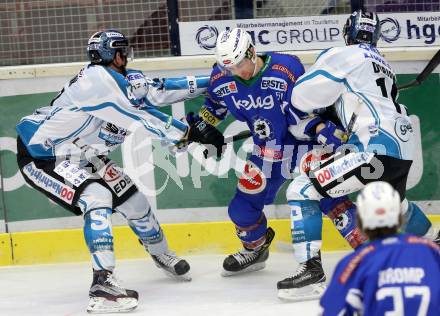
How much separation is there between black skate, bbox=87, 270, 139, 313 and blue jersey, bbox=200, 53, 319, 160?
0.99 m

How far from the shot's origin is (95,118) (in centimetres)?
502

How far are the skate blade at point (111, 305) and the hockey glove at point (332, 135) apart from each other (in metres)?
1.16

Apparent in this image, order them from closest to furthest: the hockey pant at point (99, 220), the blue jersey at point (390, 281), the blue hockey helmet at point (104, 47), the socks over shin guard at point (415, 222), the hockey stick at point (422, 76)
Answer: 1. the blue jersey at point (390, 281)
2. the hockey pant at point (99, 220)
3. the blue hockey helmet at point (104, 47)
4. the socks over shin guard at point (415, 222)
5. the hockey stick at point (422, 76)

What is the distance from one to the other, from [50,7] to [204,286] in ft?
6.73

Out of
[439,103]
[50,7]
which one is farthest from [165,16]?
[439,103]

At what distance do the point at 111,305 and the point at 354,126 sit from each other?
1.39 meters

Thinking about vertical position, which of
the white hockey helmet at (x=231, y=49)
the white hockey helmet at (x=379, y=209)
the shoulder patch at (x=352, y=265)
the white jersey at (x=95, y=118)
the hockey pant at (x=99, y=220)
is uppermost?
the white hockey helmet at (x=231, y=49)

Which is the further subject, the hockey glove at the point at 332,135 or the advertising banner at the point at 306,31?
the advertising banner at the point at 306,31

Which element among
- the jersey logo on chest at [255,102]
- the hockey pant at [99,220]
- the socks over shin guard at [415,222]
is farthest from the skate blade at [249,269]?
the jersey logo on chest at [255,102]

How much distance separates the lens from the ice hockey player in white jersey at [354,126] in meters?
4.47

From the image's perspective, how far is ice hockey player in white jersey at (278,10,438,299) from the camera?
4.47 m

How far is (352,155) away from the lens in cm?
448

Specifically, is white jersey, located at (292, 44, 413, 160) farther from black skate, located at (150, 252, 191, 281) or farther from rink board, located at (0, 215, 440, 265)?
rink board, located at (0, 215, 440, 265)

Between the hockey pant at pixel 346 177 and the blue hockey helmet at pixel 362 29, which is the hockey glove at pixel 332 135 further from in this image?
the blue hockey helmet at pixel 362 29
